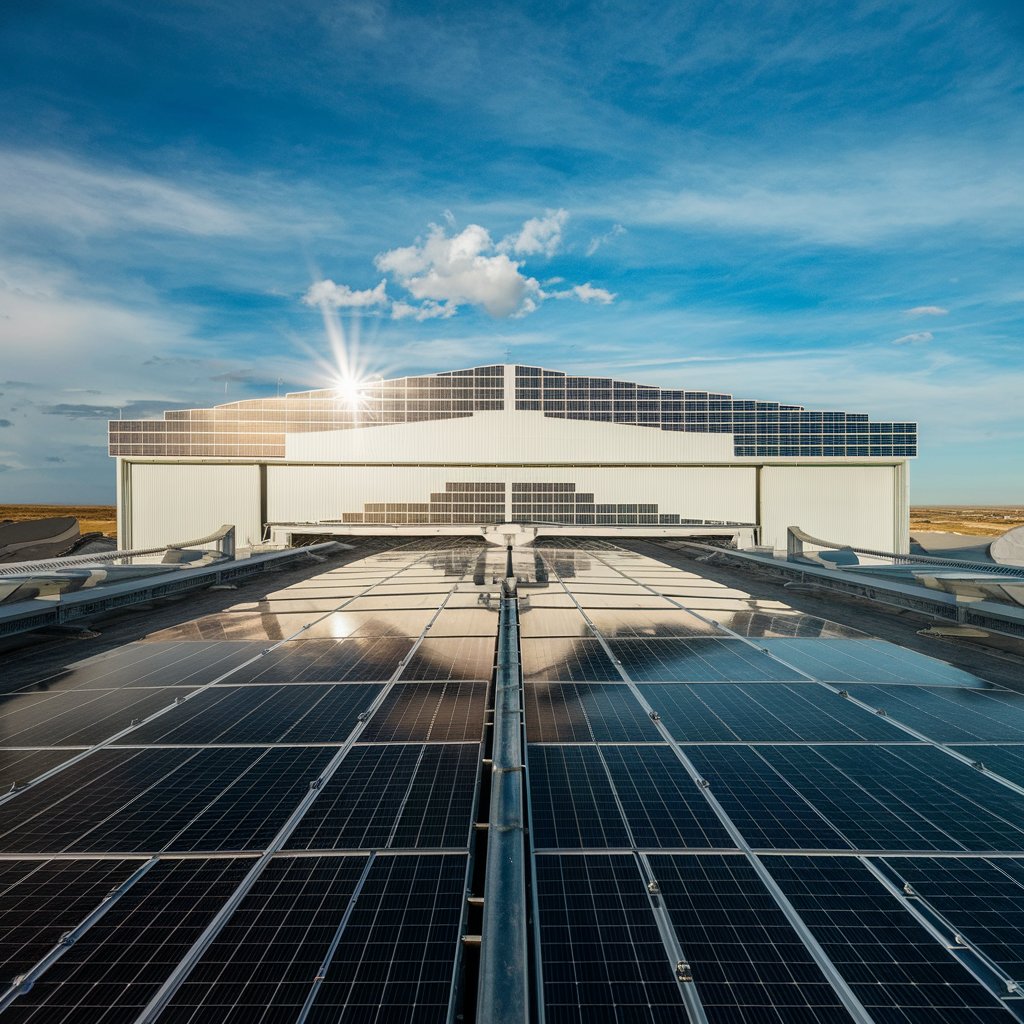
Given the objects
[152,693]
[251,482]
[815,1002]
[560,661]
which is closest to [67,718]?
[152,693]

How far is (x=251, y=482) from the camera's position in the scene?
120 feet

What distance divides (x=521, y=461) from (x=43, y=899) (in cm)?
3321

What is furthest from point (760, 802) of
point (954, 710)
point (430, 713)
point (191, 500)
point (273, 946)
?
point (191, 500)

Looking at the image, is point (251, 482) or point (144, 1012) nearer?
point (144, 1012)

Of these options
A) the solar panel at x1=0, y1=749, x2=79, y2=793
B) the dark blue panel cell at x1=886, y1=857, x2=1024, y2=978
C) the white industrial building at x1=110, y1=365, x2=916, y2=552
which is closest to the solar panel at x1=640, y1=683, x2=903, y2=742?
the dark blue panel cell at x1=886, y1=857, x2=1024, y2=978

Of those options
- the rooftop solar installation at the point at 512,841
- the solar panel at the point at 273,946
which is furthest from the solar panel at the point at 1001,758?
the solar panel at the point at 273,946

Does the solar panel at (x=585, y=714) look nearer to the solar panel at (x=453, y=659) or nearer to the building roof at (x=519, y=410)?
the solar panel at (x=453, y=659)

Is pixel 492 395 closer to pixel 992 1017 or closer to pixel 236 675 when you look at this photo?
pixel 236 675

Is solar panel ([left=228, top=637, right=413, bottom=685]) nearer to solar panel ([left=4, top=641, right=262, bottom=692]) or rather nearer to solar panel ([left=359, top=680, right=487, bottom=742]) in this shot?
solar panel ([left=4, top=641, right=262, bottom=692])

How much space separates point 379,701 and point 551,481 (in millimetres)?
29171

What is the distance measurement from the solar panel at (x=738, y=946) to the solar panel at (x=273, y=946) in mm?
2694

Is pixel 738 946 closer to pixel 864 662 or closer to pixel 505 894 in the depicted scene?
pixel 505 894

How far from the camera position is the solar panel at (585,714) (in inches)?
293

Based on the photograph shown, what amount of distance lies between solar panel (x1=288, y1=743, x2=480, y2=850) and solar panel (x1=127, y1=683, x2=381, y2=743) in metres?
1.08
